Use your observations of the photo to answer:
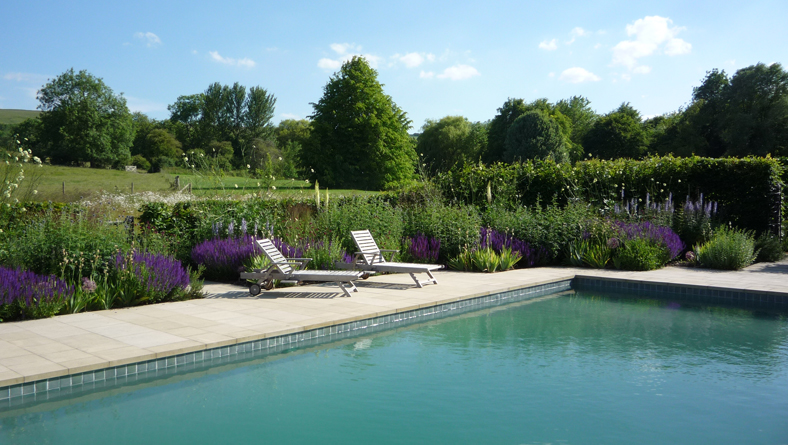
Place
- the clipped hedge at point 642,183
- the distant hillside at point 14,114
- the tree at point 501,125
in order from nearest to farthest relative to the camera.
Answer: the clipped hedge at point 642,183 → the tree at point 501,125 → the distant hillside at point 14,114

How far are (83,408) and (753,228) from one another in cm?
1237

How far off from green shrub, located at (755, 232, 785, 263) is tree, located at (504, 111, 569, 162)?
1051 inches

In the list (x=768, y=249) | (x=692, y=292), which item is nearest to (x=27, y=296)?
(x=692, y=292)

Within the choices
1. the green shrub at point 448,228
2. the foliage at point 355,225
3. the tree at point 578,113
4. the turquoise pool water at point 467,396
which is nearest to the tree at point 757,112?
the tree at point 578,113

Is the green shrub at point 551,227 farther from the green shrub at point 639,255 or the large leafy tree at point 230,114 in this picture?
the large leafy tree at point 230,114

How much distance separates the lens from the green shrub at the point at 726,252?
9.75 meters

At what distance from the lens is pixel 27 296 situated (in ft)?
17.7

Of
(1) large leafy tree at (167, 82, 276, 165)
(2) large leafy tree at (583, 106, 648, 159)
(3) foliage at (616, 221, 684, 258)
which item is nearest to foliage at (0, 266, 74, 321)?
(3) foliage at (616, 221, 684, 258)

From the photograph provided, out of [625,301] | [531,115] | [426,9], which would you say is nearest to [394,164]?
[531,115]

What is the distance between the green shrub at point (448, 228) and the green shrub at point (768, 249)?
18.0 ft

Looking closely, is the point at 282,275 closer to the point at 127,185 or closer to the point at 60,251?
the point at 60,251

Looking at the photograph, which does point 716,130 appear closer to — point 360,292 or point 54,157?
point 360,292

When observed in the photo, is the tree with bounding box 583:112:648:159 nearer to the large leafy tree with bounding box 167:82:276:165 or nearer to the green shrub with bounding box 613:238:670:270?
the green shrub with bounding box 613:238:670:270

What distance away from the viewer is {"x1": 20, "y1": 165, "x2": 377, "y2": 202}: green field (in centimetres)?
1007
